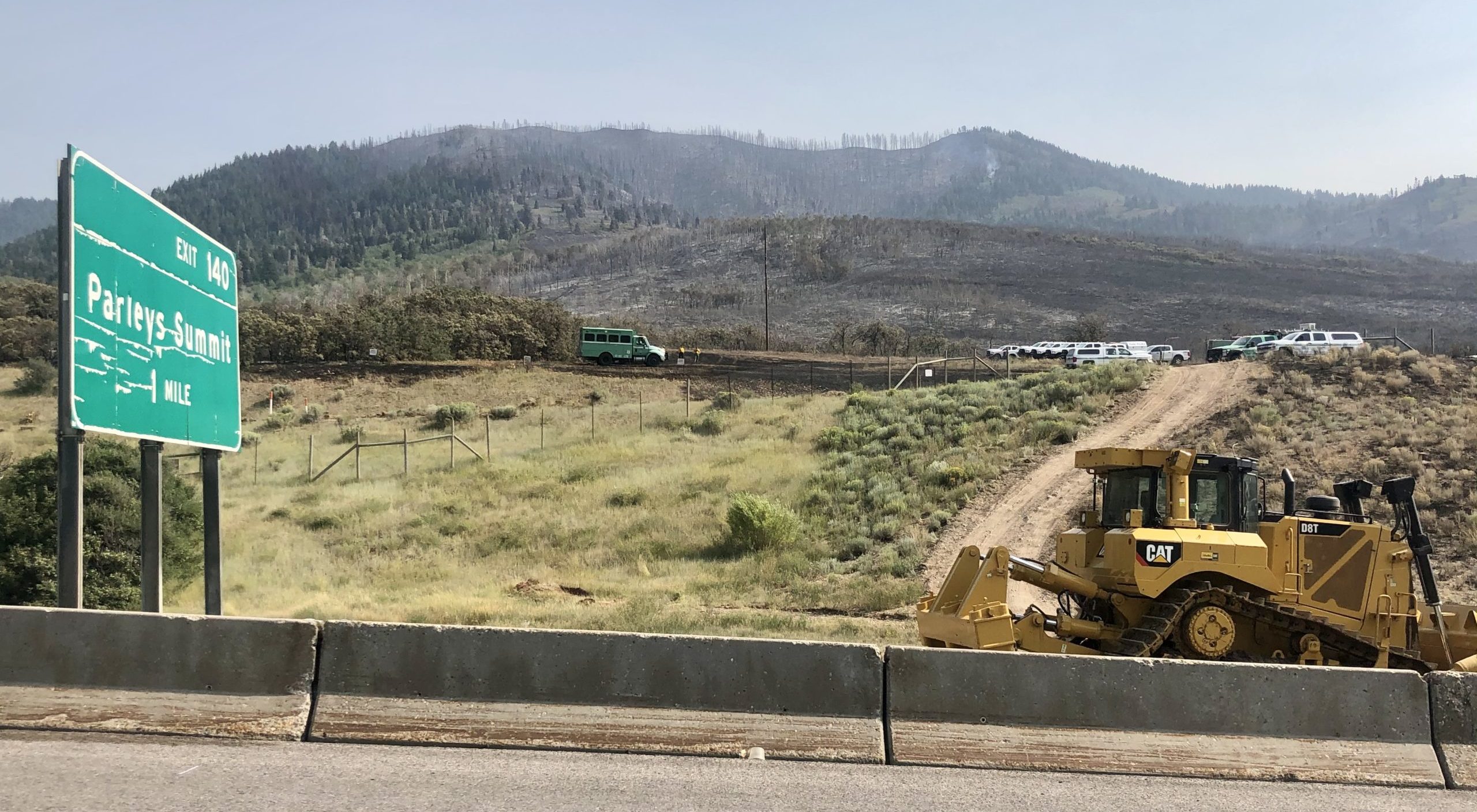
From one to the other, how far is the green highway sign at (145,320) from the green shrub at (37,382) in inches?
1858

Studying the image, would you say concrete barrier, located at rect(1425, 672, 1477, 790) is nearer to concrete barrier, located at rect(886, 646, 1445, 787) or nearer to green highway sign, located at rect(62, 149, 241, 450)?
concrete barrier, located at rect(886, 646, 1445, 787)

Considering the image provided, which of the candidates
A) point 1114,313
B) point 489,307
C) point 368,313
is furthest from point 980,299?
point 368,313

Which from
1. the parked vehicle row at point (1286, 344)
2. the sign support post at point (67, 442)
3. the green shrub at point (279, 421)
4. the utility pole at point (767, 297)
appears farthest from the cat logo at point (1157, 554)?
the utility pole at point (767, 297)

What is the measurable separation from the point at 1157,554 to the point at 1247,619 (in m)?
1.24

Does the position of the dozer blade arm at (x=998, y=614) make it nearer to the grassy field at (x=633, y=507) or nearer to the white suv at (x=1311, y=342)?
the grassy field at (x=633, y=507)

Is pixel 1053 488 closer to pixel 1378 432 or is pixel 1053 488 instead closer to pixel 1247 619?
pixel 1378 432

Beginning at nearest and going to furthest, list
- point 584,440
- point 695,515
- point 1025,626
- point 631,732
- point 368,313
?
1. point 631,732
2. point 1025,626
3. point 695,515
4. point 584,440
5. point 368,313

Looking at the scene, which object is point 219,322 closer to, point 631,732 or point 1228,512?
point 631,732

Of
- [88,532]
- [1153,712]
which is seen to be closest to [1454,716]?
[1153,712]

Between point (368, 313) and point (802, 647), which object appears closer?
point (802, 647)

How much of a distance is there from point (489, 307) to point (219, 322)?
208ft

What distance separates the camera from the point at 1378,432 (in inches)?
1053

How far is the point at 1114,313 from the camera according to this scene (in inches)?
3772

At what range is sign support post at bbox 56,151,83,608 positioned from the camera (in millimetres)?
7172
